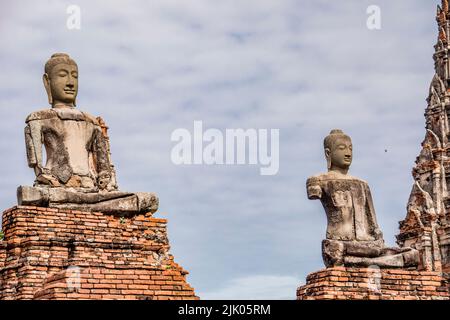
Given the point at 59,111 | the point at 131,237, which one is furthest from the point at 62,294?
the point at 59,111

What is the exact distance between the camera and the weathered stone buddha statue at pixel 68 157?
21.2m

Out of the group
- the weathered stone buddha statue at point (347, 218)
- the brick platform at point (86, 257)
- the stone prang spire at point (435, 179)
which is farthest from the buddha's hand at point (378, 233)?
the stone prang spire at point (435, 179)

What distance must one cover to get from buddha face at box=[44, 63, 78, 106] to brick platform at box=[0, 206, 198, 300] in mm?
2281

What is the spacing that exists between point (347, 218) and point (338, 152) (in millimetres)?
1195

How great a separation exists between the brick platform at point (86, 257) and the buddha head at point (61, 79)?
7.53ft

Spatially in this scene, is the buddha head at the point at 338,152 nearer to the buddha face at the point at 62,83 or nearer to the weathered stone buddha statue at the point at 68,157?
the weathered stone buddha statue at the point at 68,157

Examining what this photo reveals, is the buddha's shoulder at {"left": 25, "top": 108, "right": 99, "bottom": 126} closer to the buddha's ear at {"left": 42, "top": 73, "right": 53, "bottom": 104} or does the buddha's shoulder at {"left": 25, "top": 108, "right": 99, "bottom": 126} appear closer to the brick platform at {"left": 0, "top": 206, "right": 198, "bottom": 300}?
the buddha's ear at {"left": 42, "top": 73, "right": 53, "bottom": 104}

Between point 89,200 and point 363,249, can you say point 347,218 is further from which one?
point 89,200

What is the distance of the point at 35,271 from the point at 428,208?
41814 millimetres

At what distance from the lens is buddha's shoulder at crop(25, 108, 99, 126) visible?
2189cm

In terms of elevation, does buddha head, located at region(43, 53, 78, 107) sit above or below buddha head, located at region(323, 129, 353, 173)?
above

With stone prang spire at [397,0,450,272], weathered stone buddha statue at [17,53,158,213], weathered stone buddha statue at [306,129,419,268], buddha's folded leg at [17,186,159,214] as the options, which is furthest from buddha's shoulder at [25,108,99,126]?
stone prang spire at [397,0,450,272]
